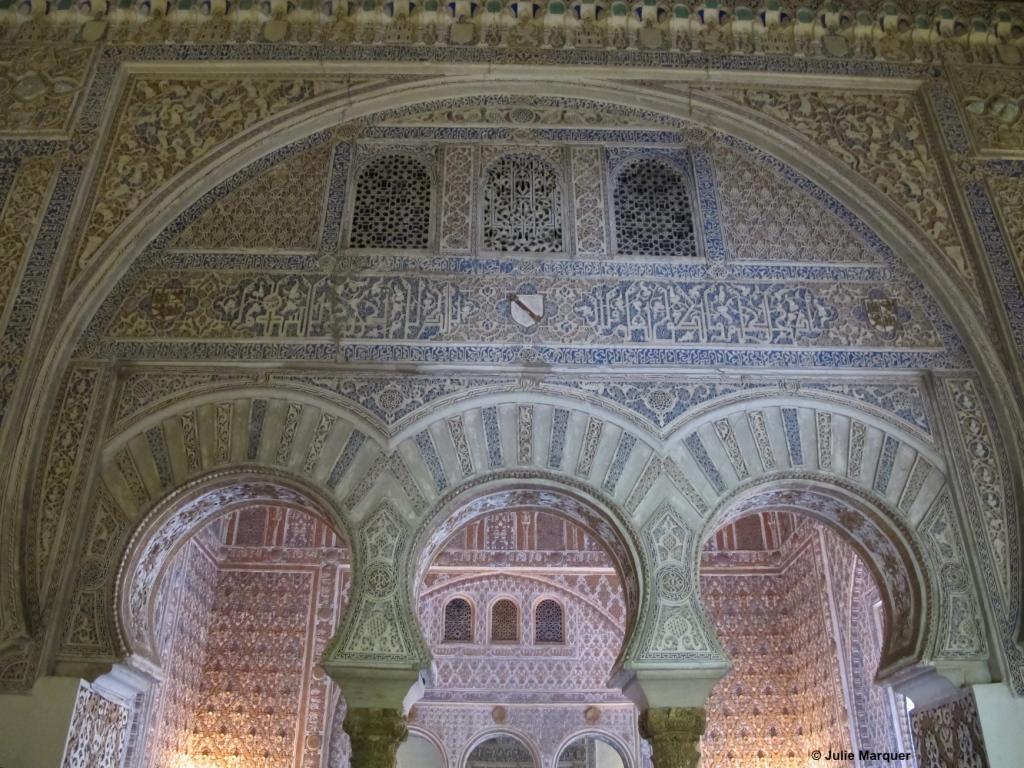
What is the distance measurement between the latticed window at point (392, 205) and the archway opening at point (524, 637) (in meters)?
4.14

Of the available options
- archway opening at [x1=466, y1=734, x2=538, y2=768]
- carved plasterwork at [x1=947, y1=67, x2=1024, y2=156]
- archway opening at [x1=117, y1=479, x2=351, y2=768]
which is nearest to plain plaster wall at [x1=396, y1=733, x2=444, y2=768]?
archway opening at [x1=466, y1=734, x2=538, y2=768]

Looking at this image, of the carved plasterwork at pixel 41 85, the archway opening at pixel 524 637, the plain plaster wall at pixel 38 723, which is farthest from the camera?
the archway opening at pixel 524 637

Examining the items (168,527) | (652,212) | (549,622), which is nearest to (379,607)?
(168,527)

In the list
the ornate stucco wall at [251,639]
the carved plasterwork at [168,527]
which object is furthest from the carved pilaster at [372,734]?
the ornate stucco wall at [251,639]

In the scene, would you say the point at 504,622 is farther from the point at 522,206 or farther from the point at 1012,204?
the point at 1012,204

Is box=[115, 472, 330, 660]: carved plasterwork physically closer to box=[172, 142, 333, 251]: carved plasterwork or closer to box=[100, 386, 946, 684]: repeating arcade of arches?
box=[100, 386, 946, 684]: repeating arcade of arches

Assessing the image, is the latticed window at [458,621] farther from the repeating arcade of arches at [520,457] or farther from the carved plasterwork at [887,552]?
the carved plasterwork at [887,552]

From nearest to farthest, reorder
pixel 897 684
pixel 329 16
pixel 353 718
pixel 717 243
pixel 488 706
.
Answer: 1. pixel 353 718
2. pixel 897 684
3. pixel 717 243
4. pixel 329 16
5. pixel 488 706

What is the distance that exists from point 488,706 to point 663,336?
5.41 m

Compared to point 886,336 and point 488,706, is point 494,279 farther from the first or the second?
point 488,706

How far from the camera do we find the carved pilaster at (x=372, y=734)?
418 centimetres

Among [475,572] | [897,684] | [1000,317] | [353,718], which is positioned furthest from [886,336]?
[475,572]

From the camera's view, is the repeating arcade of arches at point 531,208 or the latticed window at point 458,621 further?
the latticed window at point 458,621

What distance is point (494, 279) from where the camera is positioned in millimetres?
5230
